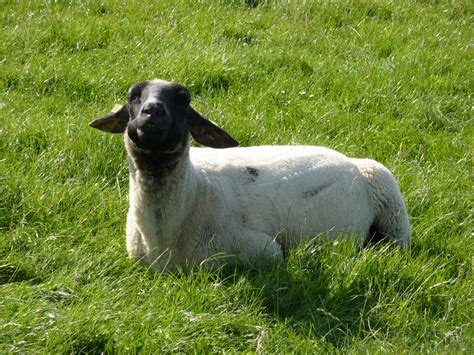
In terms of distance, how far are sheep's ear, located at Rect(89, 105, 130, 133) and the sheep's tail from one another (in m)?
2.04

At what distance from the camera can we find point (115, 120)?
217 inches

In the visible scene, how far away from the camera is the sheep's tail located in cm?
614

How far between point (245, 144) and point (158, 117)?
2359 millimetres

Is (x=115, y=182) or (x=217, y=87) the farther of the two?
(x=217, y=87)

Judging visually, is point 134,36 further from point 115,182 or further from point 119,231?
point 119,231

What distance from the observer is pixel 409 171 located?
701cm

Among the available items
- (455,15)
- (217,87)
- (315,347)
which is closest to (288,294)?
(315,347)

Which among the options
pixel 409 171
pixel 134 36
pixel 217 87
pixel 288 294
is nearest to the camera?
pixel 288 294

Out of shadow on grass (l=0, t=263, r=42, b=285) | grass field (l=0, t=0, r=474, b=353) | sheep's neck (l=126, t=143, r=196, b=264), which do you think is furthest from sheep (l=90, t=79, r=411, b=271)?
shadow on grass (l=0, t=263, r=42, b=285)

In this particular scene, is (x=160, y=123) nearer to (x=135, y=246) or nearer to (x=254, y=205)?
(x=135, y=246)

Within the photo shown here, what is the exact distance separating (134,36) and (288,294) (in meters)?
5.03

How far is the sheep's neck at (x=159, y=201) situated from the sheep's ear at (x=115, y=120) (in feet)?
1.54

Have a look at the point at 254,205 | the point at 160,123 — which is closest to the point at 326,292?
the point at 254,205

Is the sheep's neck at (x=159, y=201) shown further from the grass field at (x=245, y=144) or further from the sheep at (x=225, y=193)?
the grass field at (x=245, y=144)
